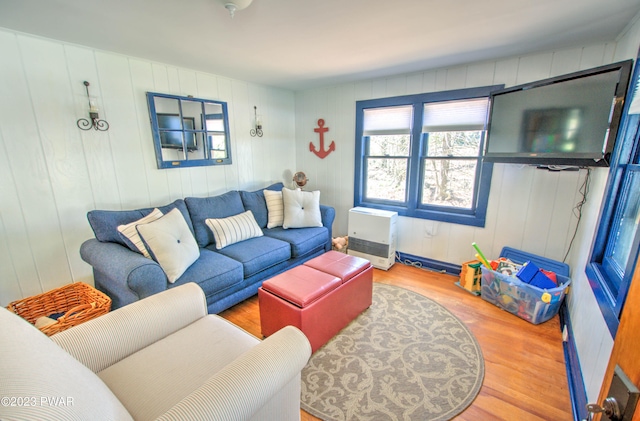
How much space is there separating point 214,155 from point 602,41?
12.0 feet

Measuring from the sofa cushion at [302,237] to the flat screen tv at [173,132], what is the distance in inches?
50.7

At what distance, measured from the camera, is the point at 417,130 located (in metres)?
3.14

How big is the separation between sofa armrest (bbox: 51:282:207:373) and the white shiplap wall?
6.84 ft

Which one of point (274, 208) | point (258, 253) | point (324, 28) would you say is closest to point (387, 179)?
point (274, 208)

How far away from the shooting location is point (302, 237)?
9.87 feet

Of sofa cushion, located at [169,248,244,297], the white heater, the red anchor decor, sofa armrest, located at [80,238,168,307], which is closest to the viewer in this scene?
sofa armrest, located at [80,238,168,307]

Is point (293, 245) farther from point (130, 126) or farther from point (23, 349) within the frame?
point (23, 349)

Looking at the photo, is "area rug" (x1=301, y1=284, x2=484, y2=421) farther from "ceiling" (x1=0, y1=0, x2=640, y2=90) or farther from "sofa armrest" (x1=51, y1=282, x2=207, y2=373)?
"ceiling" (x1=0, y1=0, x2=640, y2=90)

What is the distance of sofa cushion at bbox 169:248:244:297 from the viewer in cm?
209

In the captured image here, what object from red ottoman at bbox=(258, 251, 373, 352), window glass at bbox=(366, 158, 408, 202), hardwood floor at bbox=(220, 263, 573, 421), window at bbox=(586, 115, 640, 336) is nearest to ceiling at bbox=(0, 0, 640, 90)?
window at bbox=(586, 115, 640, 336)

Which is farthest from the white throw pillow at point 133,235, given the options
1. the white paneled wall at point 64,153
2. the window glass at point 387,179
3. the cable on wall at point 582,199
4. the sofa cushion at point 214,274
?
the cable on wall at point 582,199

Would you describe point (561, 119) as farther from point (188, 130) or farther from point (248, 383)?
point (188, 130)

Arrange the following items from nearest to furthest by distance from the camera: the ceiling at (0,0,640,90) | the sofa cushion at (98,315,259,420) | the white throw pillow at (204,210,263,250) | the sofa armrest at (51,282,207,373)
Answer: the sofa cushion at (98,315,259,420) → the sofa armrest at (51,282,207,373) → the ceiling at (0,0,640,90) → the white throw pillow at (204,210,263,250)

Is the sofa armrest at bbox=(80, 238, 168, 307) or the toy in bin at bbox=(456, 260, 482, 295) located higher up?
the sofa armrest at bbox=(80, 238, 168, 307)
